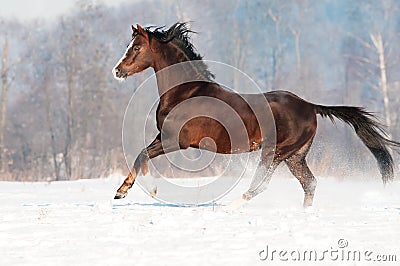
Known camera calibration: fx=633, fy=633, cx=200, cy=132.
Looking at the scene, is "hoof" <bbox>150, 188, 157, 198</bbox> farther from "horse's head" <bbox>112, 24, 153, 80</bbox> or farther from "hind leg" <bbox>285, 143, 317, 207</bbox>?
"hind leg" <bbox>285, 143, 317, 207</bbox>

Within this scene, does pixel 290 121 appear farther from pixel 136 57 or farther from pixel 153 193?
pixel 136 57

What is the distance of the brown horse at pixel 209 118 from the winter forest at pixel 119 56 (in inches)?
756

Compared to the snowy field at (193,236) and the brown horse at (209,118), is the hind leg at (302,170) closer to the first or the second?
the brown horse at (209,118)

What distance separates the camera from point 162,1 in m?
36.5

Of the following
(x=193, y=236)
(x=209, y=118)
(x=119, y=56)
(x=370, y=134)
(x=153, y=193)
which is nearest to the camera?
(x=193, y=236)

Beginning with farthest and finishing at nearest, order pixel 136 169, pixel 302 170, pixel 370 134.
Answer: pixel 370 134 < pixel 302 170 < pixel 136 169

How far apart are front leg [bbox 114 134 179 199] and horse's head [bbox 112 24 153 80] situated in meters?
0.94

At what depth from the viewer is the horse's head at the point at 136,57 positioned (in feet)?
23.1

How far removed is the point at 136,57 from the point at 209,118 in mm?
1095

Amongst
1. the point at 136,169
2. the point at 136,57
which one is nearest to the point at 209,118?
the point at 136,169

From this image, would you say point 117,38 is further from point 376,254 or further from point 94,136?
point 376,254

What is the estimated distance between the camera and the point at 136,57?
23.1ft

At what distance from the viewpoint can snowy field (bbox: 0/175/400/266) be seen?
12.4 feet

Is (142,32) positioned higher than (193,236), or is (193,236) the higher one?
(142,32)
